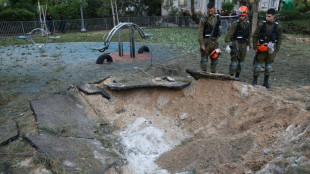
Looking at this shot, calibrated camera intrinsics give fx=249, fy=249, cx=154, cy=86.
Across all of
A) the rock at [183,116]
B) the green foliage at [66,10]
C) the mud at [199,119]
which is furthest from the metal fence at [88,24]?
the rock at [183,116]

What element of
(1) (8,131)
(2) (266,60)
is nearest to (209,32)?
(2) (266,60)

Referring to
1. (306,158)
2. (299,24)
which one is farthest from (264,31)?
(299,24)

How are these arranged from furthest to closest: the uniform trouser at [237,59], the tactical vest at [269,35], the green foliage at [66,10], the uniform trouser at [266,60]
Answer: the green foliage at [66,10] → the uniform trouser at [237,59] → the uniform trouser at [266,60] → the tactical vest at [269,35]

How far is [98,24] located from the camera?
20438mm

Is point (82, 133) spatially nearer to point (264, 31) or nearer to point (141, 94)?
point (141, 94)

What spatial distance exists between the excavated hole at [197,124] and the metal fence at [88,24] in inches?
489

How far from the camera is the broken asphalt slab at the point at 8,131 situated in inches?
141

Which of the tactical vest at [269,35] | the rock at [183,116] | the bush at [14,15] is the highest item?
the bush at [14,15]

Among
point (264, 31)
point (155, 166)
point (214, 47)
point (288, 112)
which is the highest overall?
point (264, 31)

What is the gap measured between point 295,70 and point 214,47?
9.99 ft

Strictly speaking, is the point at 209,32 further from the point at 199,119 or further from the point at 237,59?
the point at 199,119

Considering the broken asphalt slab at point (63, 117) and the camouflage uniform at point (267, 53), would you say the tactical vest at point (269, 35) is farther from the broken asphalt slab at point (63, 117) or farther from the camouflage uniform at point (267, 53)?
the broken asphalt slab at point (63, 117)

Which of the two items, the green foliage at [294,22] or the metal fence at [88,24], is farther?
the metal fence at [88,24]

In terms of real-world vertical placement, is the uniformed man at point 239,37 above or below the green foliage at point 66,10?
Result: below
